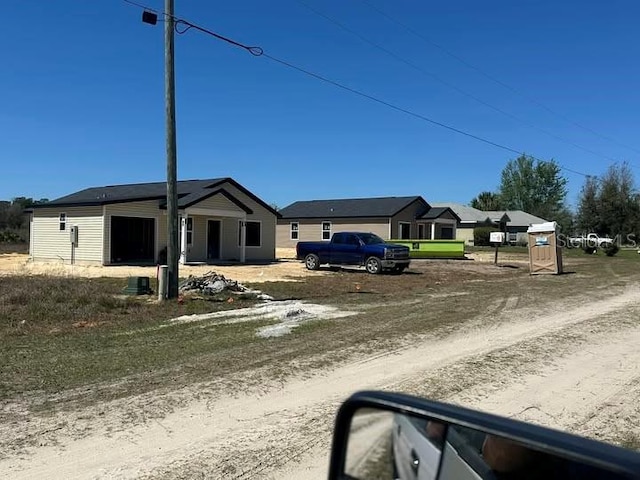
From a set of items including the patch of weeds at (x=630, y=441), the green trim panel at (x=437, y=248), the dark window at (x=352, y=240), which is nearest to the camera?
the patch of weeds at (x=630, y=441)

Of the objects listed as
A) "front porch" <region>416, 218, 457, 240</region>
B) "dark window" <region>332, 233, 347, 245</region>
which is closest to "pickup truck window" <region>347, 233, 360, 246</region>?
"dark window" <region>332, 233, 347, 245</region>

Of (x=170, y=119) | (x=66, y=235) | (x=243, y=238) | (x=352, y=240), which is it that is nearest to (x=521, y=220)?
(x=243, y=238)

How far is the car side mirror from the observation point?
1427 millimetres

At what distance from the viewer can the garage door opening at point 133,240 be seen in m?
30.1

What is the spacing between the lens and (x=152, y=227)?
31469 mm

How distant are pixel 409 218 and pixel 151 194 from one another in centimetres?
2287

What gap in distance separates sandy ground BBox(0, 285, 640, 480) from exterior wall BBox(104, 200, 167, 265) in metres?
22.8

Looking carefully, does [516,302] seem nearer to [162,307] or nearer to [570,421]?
[162,307]

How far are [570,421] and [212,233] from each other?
29.1m

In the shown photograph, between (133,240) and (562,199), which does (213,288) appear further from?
(562,199)

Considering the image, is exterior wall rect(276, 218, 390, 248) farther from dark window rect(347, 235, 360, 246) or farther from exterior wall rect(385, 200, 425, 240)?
dark window rect(347, 235, 360, 246)

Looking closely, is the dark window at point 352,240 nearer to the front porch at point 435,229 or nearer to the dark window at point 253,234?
the dark window at point 253,234

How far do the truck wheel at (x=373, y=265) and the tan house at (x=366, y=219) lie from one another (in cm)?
2006

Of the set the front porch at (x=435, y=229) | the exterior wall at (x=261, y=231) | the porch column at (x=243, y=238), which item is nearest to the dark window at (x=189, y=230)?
the exterior wall at (x=261, y=231)
